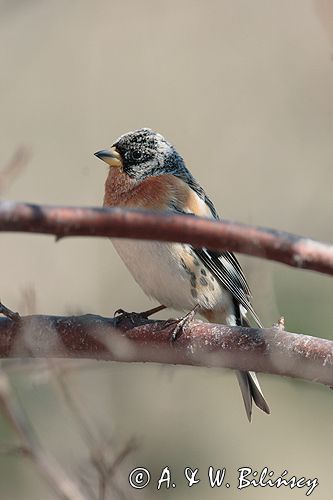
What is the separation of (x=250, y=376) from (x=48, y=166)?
2.88 metres

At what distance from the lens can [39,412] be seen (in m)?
4.30

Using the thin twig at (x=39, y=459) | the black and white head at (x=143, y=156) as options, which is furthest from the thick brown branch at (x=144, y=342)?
the black and white head at (x=143, y=156)

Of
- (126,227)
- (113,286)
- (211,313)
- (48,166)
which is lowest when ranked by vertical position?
(126,227)

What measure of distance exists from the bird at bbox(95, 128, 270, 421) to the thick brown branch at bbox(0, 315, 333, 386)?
644 millimetres

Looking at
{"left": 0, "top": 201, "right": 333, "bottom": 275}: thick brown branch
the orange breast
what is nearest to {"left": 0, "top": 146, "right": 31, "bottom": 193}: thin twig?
the orange breast

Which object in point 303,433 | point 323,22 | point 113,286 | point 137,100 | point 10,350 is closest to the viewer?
point 323,22

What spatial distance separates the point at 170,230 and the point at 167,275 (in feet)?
6.38

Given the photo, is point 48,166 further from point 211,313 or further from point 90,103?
point 211,313

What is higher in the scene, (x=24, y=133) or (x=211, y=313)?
(x=24, y=133)

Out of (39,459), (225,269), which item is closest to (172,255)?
(225,269)

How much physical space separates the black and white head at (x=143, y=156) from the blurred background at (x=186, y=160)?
1.89 ft

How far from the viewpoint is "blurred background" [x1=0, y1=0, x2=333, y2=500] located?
14.8 feet

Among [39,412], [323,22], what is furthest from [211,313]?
[323,22]

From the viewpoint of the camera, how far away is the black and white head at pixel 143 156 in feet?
12.5
